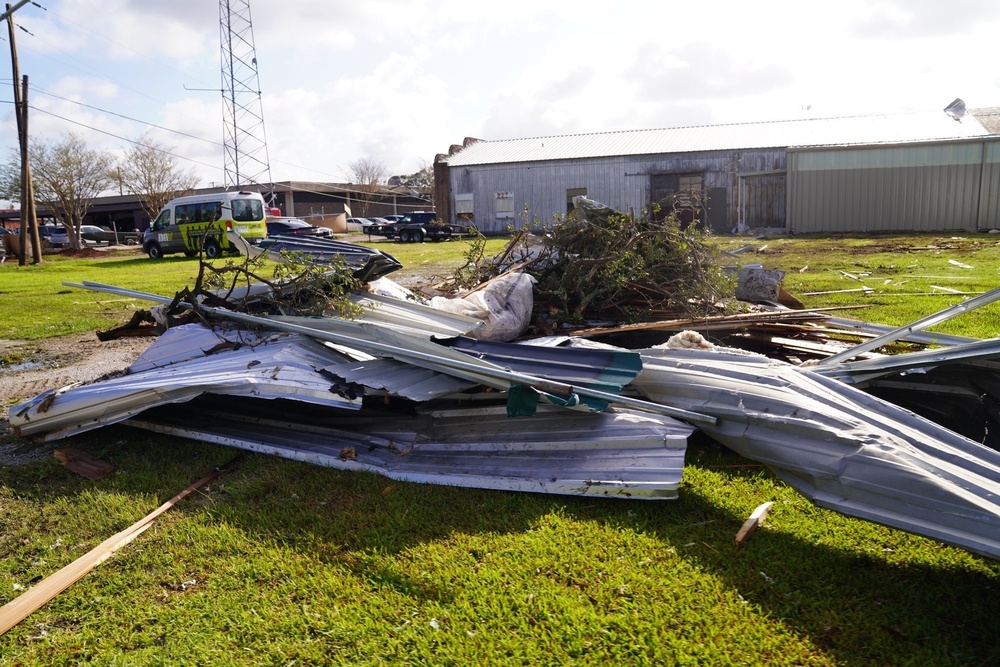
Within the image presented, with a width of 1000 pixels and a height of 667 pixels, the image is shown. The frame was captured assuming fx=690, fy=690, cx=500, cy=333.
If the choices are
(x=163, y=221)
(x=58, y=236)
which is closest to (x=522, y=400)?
(x=163, y=221)

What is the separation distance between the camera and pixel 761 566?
9.49ft

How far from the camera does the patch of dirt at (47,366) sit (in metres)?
4.64

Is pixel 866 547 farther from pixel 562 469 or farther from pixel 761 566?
pixel 562 469

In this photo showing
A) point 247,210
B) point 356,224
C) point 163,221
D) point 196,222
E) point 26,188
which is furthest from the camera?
point 356,224

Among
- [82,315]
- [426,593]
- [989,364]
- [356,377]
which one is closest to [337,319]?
[356,377]

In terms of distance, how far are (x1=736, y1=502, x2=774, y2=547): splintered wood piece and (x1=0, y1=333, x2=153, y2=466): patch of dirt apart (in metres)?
4.18

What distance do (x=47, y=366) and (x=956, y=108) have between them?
116ft

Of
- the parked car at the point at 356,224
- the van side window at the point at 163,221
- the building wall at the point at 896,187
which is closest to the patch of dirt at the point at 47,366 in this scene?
the van side window at the point at 163,221

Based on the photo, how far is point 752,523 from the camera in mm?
3174

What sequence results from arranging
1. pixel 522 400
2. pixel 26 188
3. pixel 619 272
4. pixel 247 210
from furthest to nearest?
pixel 247 210 < pixel 26 188 < pixel 619 272 < pixel 522 400

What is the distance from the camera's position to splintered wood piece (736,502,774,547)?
3070 mm

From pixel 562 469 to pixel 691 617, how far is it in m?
1.17

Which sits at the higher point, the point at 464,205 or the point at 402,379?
the point at 464,205

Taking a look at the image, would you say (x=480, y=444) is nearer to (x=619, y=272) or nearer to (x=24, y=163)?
(x=619, y=272)
